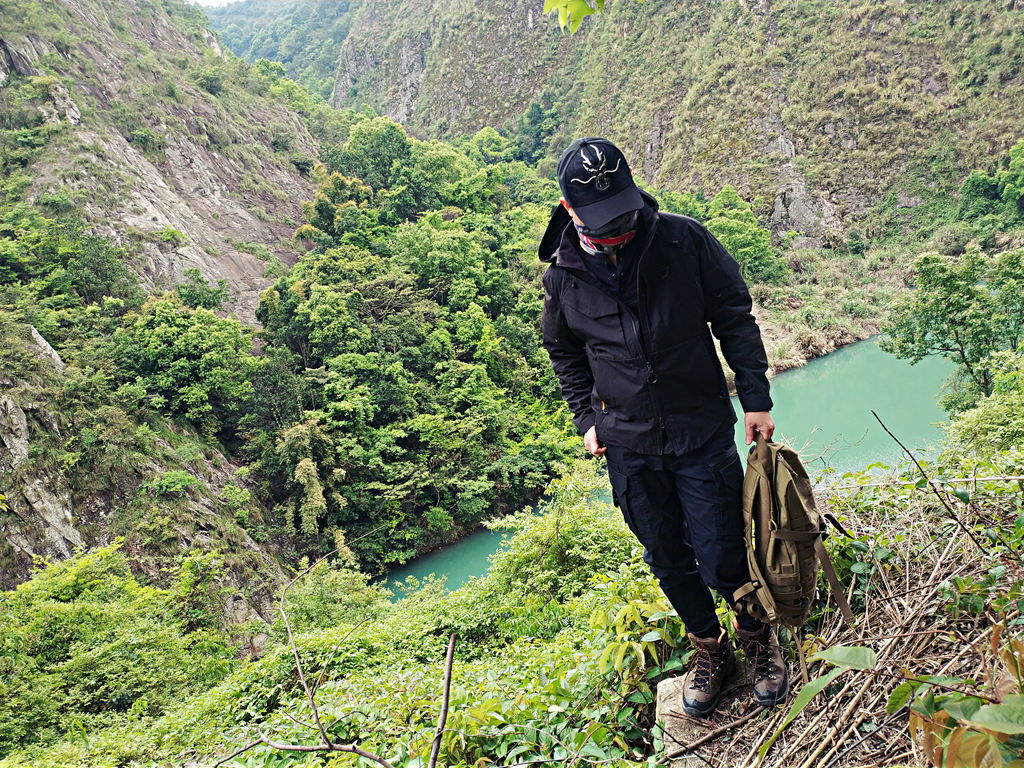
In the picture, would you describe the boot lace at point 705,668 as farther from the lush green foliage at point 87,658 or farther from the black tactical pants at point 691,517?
the lush green foliage at point 87,658

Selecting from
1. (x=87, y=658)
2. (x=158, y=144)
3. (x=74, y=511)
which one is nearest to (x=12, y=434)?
(x=74, y=511)

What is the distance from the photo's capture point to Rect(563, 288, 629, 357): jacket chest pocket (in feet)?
5.03

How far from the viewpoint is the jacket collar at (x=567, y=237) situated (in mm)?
1472

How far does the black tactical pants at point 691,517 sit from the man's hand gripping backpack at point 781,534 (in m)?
0.05

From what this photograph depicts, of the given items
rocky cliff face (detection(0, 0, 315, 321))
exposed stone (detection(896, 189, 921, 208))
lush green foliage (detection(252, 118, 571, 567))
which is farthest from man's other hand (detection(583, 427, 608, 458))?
exposed stone (detection(896, 189, 921, 208))

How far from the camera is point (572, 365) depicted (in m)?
1.76

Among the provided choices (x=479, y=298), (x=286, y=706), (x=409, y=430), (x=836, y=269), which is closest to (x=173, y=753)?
(x=286, y=706)

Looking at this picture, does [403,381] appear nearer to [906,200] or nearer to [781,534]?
[781,534]

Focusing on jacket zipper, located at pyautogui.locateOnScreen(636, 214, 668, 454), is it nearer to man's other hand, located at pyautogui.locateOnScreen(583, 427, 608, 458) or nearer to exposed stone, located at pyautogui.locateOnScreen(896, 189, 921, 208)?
man's other hand, located at pyautogui.locateOnScreen(583, 427, 608, 458)

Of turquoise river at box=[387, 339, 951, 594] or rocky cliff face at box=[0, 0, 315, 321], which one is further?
rocky cliff face at box=[0, 0, 315, 321]

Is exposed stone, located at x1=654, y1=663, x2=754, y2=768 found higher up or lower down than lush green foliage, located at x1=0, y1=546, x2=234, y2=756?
higher up

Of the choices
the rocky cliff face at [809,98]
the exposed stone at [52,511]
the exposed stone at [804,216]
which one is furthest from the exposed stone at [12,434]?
the rocky cliff face at [809,98]

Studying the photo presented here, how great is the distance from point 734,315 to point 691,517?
0.54 metres

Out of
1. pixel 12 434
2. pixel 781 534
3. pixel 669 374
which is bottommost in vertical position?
pixel 781 534
